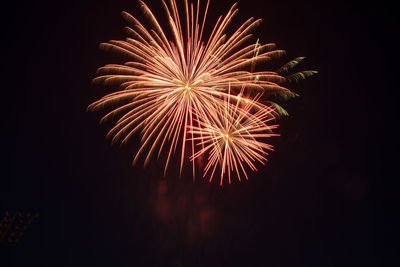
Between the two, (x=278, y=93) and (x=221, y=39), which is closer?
(x=221, y=39)

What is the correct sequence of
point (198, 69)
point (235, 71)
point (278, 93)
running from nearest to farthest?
point (198, 69), point (235, 71), point (278, 93)

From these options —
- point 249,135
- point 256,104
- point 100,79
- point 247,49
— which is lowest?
point 249,135

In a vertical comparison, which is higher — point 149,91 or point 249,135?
point 149,91

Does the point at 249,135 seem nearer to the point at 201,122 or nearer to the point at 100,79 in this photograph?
the point at 201,122

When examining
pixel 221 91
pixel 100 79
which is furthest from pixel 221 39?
pixel 100 79

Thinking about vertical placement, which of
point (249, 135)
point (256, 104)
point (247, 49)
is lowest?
point (249, 135)

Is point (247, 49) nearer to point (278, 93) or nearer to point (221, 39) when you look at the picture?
point (221, 39)

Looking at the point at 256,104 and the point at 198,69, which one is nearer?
the point at 198,69

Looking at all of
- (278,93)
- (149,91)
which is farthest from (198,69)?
(278,93)

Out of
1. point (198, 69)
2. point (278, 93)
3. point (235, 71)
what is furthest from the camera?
point (278, 93)
